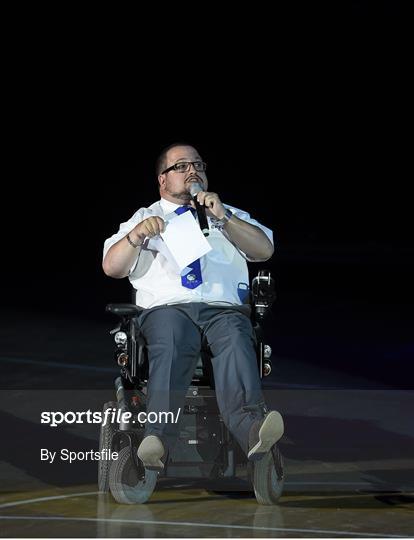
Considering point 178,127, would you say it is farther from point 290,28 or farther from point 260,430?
point 260,430

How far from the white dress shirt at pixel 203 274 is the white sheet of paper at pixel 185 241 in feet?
0.45

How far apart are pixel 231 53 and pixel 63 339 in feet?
48.3

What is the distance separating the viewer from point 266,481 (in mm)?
5051

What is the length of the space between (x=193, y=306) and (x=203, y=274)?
14 centimetres

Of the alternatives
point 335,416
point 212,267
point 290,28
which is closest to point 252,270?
point 290,28

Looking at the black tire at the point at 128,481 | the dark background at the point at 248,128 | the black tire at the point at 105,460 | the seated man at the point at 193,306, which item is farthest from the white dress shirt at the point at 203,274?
the dark background at the point at 248,128

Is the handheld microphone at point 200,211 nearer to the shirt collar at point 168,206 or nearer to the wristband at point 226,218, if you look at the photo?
the wristband at point 226,218

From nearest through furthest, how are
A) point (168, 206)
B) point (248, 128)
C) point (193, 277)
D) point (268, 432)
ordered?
point (268, 432)
point (193, 277)
point (168, 206)
point (248, 128)

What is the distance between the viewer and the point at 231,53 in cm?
2480

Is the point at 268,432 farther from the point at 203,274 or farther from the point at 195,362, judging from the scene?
the point at 203,274

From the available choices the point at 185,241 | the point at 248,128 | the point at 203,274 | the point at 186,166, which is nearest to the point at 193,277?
the point at 203,274

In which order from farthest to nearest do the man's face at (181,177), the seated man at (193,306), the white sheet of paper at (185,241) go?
the man's face at (181,177) → the white sheet of paper at (185,241) → the seated man at (193,306)

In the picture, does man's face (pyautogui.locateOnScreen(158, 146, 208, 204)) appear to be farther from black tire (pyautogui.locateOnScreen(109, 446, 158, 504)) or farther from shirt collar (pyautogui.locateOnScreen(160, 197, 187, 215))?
black tire (pyautogui.locateOnScreen(109, 446, 158, 504))

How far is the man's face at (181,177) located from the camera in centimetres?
529
